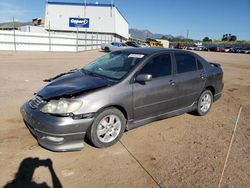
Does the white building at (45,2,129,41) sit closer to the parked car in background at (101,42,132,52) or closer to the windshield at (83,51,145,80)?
the parked car in background at (101,42,132,52)

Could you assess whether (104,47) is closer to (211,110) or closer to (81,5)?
(81,5)

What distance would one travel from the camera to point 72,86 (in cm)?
429

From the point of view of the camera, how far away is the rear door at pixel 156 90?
4.59 m

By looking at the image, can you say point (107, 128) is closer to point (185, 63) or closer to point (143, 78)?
point (143, 78)

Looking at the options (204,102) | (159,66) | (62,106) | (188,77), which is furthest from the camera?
(204,102)

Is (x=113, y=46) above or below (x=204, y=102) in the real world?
above

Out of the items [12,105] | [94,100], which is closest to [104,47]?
[12,105]

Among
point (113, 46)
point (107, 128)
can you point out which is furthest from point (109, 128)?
point (113, 46)

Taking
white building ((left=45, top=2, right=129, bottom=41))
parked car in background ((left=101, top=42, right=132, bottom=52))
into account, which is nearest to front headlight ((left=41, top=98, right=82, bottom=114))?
parked car in background ((left=101, top=42, right=132, bottom=52))

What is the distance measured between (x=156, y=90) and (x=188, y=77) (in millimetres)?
1089

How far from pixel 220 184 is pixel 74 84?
106 inches

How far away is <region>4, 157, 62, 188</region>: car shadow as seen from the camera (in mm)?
3170

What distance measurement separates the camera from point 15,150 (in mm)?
4012

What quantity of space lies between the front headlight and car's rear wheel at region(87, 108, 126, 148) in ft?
1.27
